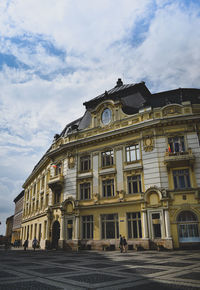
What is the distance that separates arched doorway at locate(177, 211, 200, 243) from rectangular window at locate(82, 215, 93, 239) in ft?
35.4

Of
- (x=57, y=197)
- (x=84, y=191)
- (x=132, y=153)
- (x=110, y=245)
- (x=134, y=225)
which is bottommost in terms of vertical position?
(x=110, y=245)

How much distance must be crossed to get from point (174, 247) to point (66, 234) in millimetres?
14128

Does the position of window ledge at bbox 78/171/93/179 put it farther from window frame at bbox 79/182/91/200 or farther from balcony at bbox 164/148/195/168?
balcony at bbox 164/148/195/168

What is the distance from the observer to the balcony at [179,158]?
25578 mm

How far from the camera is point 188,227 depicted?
24703 mm

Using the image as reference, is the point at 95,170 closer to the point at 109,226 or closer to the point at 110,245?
the point at 109,226

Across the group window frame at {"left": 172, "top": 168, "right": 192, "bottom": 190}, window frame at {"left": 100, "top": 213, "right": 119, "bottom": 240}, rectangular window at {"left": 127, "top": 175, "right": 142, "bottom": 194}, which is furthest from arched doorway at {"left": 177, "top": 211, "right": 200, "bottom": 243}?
window frame at {"left": 100, "top": 213, "right": 119, "bottom": 240}

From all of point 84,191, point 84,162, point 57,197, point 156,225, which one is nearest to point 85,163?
point 84,162

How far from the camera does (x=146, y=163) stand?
2797 cm

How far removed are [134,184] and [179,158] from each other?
6.09 meters

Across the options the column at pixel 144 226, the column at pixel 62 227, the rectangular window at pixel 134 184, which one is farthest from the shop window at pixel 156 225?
the column at pixel 62 227

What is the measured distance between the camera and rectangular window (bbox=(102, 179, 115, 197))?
30089 mm

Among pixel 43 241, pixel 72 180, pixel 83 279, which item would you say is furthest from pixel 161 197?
pixel 43 241

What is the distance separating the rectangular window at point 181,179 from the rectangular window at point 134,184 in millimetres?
4039
